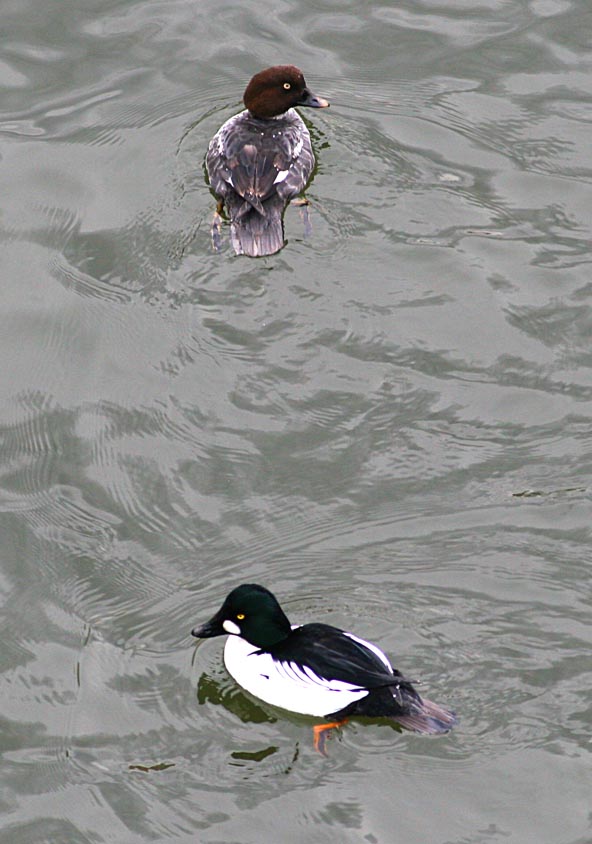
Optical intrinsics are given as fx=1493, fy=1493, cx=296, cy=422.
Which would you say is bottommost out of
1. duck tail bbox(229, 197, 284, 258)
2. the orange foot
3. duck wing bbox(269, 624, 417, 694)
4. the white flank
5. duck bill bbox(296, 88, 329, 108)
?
the orange foot

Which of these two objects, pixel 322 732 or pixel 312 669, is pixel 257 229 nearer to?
pixel 312 669

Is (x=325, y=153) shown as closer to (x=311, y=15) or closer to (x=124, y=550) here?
(x=311, y=15)

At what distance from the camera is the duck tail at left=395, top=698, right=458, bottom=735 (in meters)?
6.98

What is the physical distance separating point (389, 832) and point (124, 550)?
2155mm

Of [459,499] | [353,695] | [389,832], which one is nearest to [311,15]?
[459,499]

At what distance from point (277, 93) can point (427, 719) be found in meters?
5.10

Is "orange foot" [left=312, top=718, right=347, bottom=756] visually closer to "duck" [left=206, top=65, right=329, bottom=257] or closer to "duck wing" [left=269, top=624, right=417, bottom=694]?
"duck wing" [left=269, top=624, right=417, bottom=694]

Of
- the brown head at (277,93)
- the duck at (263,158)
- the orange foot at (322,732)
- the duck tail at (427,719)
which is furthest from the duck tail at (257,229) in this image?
the duck tail at (427,719)

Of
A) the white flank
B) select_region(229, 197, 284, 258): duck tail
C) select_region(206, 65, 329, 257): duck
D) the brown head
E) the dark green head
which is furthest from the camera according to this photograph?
the brown head

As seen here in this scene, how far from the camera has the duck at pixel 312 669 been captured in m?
7.02

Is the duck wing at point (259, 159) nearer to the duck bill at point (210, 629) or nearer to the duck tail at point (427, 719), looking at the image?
the duck bill at point (210, 629)

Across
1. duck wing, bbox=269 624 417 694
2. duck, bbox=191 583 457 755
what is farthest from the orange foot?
duck wing, bbox=269 624 417 694

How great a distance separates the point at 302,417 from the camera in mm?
8523

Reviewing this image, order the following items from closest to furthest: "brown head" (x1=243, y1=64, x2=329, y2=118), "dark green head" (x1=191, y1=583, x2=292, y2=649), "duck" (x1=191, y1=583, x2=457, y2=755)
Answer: "duck" (x1=191, y1=583, x2=457, y2=755) < "dark green head" (x1=191, y1=583, x2=292, y2=649) < "brown head" (x1=243, y1=64, x2=329, y2=118)
